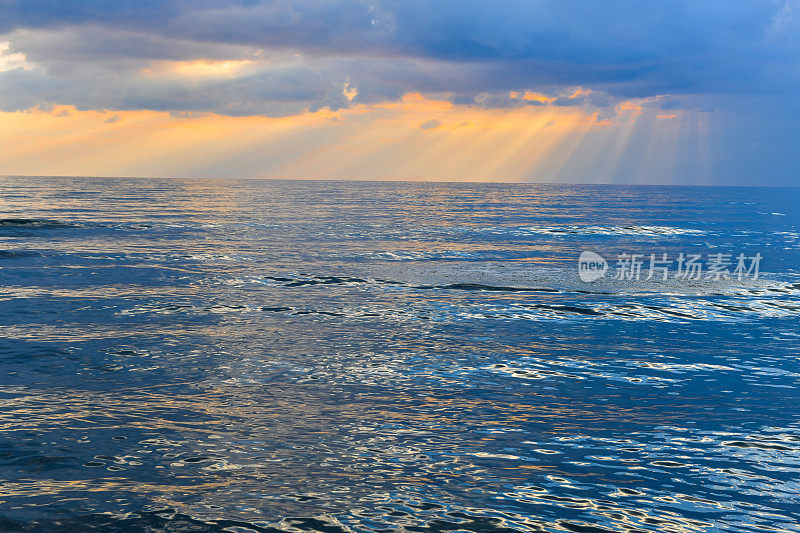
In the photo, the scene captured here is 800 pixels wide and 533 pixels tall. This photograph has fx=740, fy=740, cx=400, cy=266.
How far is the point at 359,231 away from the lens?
65625 millimetres

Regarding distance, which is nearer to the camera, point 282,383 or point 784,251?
point 282,383

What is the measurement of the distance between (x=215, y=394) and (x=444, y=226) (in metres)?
61.7

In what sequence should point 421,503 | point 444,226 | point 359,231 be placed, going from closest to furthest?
point 421,503 → point 359,231 → point 444,226

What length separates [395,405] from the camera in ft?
46.4

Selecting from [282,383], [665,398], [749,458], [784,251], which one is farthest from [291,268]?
[784,251]

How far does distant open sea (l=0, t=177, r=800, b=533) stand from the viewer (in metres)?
9.52

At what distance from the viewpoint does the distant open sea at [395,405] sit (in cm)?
952

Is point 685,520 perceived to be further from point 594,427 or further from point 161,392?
point 161,392

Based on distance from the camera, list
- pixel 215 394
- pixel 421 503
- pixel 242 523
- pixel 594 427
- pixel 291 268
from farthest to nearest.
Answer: pixel 291 268 → pixel 215 394 → pixel 594 427 → pixel 421 503 → pixel 242 523

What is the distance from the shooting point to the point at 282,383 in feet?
51.0

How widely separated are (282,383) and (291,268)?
22592 mm

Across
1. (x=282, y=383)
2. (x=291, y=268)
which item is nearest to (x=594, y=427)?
(x=282, y=383)

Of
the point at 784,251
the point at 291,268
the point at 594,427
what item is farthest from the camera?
the point at 784,251

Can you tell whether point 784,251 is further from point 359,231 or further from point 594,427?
point 594,427
